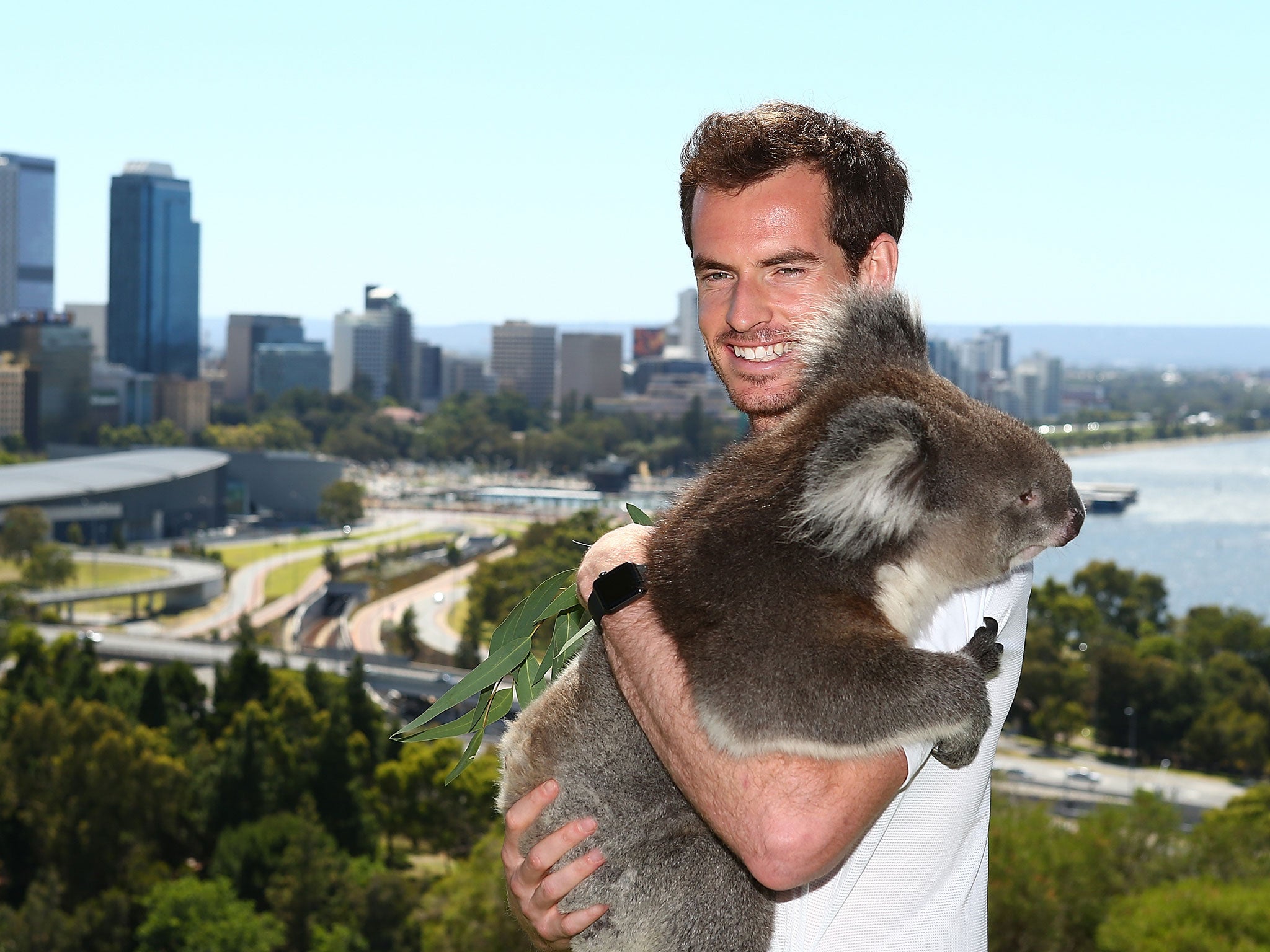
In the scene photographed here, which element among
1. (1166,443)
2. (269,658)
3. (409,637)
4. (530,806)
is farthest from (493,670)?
(1166,443)

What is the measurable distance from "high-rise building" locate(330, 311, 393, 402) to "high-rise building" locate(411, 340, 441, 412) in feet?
10.7

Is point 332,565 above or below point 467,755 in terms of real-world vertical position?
below

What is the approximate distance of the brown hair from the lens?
2.36m

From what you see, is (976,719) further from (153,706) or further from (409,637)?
(409,637)

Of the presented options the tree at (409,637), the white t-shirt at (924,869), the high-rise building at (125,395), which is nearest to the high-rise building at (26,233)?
the high-rise building at (125,395)

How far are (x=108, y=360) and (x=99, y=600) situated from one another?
87291 millimetres

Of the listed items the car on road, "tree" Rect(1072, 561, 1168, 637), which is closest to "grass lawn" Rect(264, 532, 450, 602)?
"tree" Rect(1072, 561, 1168, 637)

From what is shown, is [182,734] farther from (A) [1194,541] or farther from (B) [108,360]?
(B) [108,360]

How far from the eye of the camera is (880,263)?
248 centimetres

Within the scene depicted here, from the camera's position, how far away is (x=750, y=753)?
1872mm

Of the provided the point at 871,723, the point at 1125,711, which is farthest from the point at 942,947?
the point at 1125,711

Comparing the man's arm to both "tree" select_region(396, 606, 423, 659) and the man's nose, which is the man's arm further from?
"tree" select_region(396, 606, 423, 659)

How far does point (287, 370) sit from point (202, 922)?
119778 mm

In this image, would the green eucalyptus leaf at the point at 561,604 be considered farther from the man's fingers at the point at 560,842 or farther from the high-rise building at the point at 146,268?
the high-rise building at the point at 146,268
